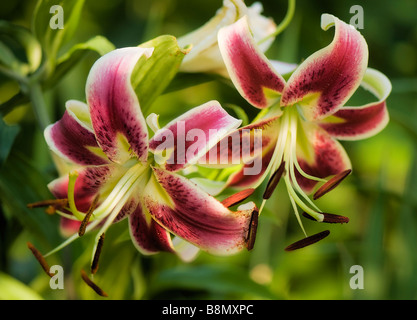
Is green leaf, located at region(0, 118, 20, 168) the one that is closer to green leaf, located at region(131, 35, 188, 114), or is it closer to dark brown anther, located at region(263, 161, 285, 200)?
green leaf, located at region(131, 35, 188, 114)

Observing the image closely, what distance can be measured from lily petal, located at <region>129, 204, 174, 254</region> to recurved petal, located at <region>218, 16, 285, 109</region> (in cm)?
14

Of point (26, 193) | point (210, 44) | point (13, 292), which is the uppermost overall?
point (210, 44)

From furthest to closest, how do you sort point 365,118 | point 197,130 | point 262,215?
point 262,215 → point 365,118 → point 197,130

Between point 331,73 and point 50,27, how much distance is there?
301 millimetres

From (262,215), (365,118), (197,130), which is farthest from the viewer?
(262,215)

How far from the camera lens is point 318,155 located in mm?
565

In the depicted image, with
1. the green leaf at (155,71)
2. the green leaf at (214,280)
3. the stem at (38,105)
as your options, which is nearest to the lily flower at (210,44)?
the green leaf at (155,71)

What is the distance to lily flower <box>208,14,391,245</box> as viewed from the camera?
0.46 m

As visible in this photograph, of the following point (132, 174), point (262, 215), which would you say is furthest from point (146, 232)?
point (262, 215)

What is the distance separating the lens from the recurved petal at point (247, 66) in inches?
18.0

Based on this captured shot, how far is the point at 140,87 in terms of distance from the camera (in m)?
0.51

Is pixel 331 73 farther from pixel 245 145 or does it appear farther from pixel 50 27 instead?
pixel 50 27

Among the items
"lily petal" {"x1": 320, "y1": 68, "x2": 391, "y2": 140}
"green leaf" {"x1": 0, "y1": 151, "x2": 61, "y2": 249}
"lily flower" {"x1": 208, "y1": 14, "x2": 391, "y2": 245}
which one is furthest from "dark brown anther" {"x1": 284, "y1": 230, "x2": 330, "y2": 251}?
"green leaf" {"x1": 0, "y1": 151, "x2": 61, "y2": 249}
